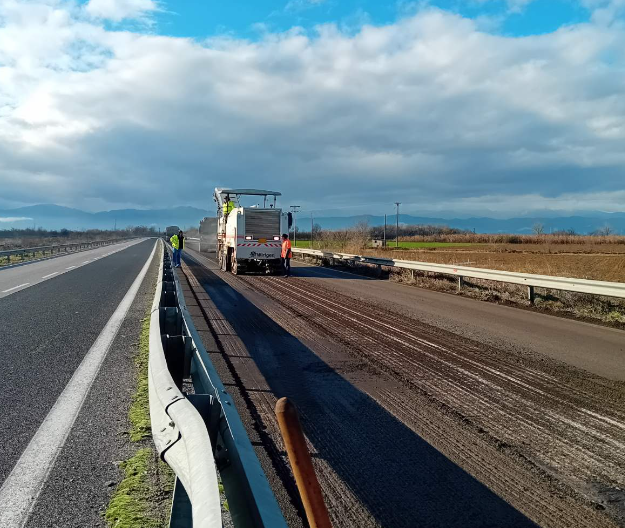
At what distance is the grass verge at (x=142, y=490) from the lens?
336 cm

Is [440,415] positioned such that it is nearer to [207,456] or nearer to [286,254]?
[207,456]

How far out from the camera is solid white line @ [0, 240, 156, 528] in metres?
3.53

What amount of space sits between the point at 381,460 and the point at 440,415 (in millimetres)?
1333

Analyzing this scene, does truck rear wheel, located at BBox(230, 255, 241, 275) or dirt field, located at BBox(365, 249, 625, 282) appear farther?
truck rear wheel, located at BBox(230, 255, 241, 275)

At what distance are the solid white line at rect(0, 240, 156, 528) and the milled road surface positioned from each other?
158cm

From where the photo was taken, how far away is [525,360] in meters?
8.23

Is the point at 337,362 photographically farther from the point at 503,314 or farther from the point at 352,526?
the point at 503,314

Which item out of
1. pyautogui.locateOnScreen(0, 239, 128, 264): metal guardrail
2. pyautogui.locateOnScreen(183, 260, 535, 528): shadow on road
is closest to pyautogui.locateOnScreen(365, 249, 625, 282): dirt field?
pyautogui.locateOnScreen(183, 260, 535, 528): shadow on road

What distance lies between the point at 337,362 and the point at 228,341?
7.54 ft

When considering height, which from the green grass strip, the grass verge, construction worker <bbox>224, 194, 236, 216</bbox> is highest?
construction worker <bbox>224, 194, 236, 216</bbox>

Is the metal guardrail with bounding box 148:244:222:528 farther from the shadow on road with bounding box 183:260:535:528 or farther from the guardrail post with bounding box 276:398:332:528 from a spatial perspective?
the shadow on road with bounding box 183:260:535:528

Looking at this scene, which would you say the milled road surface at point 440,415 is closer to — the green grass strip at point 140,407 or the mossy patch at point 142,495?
the mossy patch at point 142,495

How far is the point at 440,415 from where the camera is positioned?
5617 millimetres

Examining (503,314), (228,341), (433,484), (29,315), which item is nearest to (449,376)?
(433,484)
